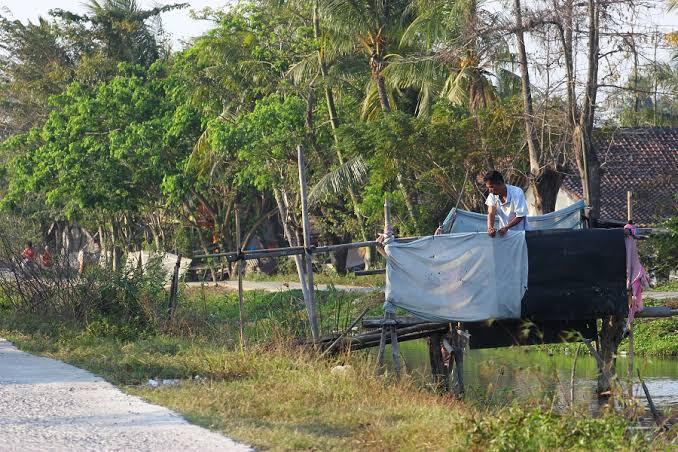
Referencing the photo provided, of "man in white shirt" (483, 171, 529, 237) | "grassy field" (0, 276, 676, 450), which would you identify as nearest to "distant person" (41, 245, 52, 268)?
"grassy field" (0, 276, 676, 450)

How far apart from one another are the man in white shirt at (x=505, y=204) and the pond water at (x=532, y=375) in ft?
5.41

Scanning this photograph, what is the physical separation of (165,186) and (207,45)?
4953 mm

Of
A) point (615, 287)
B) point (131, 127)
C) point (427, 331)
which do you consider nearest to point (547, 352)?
point (427, 331)

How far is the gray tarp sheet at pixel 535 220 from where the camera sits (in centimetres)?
1490

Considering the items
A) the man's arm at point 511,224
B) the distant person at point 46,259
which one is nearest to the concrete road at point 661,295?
the man's arm at point 511,224

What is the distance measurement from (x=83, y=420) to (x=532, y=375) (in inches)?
291

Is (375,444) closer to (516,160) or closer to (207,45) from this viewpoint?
(516,160)

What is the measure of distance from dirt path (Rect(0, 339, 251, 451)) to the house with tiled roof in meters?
18.9

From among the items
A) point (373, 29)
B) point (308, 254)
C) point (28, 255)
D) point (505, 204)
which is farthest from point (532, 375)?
point (373, 29)

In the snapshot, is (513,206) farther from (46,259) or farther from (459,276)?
(46,259)

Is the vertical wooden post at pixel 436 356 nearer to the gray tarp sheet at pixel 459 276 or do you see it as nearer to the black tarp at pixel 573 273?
the gray tarp sheet at pixel 459 276

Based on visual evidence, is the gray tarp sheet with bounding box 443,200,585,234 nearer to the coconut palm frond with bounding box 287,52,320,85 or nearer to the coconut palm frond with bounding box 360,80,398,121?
the coconut palm frond with bounding box 360,80,398,121

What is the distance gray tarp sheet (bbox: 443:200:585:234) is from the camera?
48.9 feet

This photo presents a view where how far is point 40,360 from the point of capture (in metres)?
13.3
